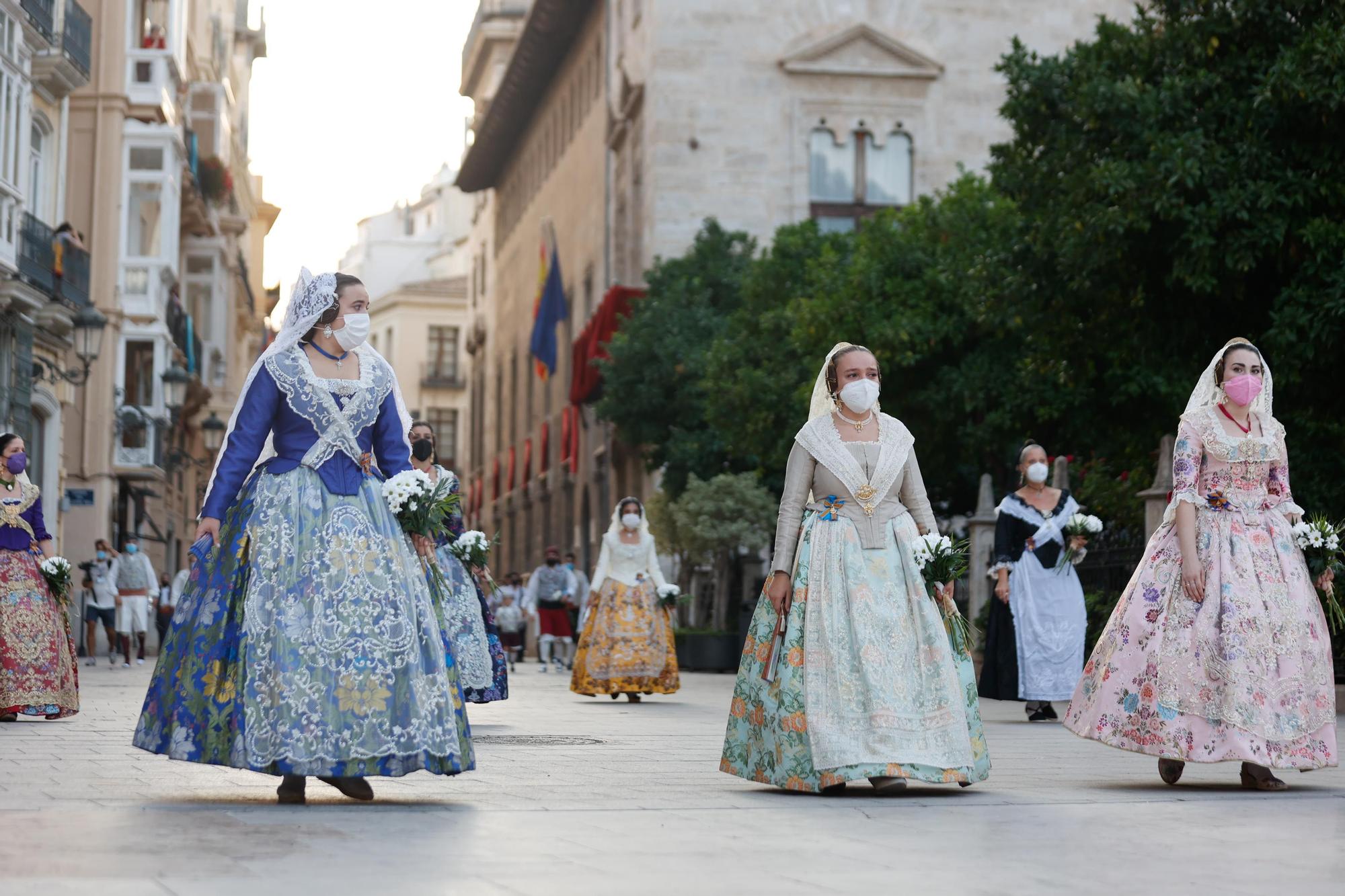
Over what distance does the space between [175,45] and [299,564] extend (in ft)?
128

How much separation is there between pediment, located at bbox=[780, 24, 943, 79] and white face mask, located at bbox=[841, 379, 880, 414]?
1406 inches

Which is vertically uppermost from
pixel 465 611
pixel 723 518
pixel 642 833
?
pixel 723 518

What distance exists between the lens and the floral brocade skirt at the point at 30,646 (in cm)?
1535

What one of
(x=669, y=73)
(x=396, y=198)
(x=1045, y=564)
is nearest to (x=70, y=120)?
(x=669, y=73)

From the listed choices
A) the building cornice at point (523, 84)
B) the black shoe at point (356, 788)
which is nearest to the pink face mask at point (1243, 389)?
the black shoe at point (356, 788)

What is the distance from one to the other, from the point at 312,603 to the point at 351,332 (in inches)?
45.2

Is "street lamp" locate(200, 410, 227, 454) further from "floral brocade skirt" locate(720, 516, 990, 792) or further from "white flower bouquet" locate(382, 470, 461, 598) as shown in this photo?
"white flower bouquet" locate(382, 470, 461, 598)

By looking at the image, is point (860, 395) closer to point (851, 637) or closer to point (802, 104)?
point (851, 637)

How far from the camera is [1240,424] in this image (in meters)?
10.4

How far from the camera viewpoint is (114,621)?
104 feet

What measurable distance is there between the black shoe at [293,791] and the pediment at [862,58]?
37562 millimetres

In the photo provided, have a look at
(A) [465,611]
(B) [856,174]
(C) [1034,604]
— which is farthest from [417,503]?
(B) [856,174]

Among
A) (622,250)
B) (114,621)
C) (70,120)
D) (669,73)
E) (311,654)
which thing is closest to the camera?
(311,654)

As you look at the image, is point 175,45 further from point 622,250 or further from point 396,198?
point 396,198
